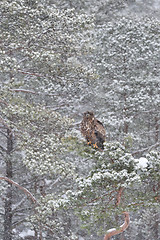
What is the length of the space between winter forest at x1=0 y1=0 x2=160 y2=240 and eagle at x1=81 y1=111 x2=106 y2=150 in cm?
11

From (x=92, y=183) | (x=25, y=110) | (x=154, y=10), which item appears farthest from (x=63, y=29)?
(x=154, y=10)

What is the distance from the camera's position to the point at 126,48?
1246 cm

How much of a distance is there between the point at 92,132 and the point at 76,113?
6.89 m

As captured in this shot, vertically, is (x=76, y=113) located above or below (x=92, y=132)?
above

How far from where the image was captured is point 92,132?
5.74 metres

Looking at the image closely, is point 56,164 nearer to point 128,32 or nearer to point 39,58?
point 39,58

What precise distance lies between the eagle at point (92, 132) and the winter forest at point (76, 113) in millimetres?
105

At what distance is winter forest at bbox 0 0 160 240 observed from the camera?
18.8 ft

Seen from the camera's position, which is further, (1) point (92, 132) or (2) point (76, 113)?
(2) point (76, 113)

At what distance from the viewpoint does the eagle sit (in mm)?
5745

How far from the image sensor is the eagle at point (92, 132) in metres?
5.74

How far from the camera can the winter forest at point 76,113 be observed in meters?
5.74

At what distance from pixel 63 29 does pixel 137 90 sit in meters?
3.89

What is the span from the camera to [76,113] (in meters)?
12.6
